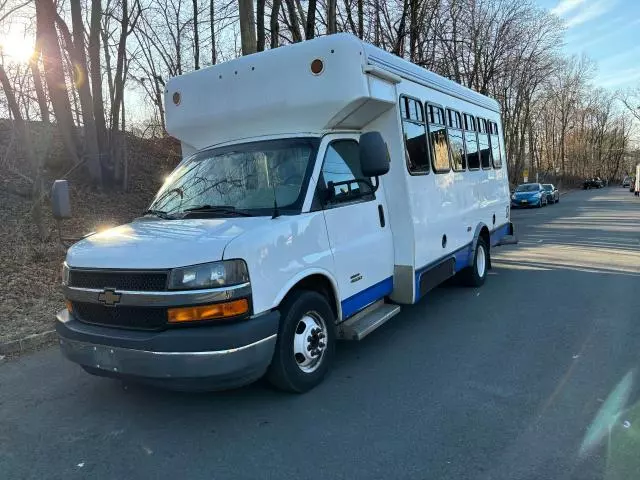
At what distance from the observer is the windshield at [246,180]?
172 inches

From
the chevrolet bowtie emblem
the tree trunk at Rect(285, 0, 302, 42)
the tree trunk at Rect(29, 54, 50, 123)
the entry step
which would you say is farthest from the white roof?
the tree trunk at Rect(285, 0, 302, 42)

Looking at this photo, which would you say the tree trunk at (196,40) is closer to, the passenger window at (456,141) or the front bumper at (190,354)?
the passenger window at (456,141)

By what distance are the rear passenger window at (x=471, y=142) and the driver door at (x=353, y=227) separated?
293 cm

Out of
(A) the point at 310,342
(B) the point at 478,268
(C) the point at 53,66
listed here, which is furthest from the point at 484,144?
(C) the point at 53,66

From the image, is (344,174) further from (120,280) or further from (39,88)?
(39,88)

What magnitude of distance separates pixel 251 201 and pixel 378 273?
161cm

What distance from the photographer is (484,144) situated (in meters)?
8.74

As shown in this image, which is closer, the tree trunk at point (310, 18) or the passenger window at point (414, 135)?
the passenger window at point (414, 135)

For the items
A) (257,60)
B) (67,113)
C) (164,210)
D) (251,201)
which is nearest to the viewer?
(251,201)

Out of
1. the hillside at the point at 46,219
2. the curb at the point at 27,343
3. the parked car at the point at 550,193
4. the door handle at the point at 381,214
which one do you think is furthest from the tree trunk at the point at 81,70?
the parked car at the point at 550,193

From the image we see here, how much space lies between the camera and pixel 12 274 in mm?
8141

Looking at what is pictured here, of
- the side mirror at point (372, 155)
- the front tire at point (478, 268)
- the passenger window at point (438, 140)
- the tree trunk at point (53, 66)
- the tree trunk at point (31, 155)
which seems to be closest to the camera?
the side mirror at point (372, 155)

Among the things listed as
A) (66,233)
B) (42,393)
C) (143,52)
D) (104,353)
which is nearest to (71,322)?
(104,353)

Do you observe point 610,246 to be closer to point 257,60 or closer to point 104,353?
point 257,60
